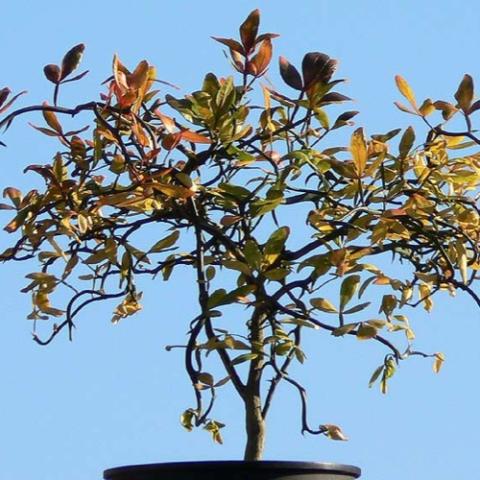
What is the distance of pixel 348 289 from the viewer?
4.63 ft

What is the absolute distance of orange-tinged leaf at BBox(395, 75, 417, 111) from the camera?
144 centimetres

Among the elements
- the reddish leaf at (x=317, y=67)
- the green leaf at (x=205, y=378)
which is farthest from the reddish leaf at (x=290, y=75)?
the green leaf at (x=205, y=378)

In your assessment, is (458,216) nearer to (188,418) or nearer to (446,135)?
(446,135)

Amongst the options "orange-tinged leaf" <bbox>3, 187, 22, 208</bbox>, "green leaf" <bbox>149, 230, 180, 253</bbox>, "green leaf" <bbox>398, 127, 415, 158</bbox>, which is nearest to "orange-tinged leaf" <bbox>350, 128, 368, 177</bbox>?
"green leaf" <bbox>398, 127, 415, 158</bbox>

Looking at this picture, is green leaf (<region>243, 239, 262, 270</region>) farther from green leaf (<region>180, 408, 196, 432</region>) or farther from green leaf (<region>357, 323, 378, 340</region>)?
green leaf (<region>180, 408, 196, 432</region>)

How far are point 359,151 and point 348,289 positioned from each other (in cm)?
18

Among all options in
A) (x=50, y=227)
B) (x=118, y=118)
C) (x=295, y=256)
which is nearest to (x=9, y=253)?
(x=50, y=227)

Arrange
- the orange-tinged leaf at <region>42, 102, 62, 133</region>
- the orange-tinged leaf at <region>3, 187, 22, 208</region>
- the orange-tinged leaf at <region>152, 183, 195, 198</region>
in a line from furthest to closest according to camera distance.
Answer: the orange-tinged leaf at <region>3, 187, 22, 208</region> → the orange-tinged leaf at <region>42, 102, 62, 133</region> → the orange-tinged leaf at <region>152, 183, 195, 198</region>

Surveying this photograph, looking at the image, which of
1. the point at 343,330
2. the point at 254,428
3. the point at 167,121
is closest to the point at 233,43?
the point at 167,121

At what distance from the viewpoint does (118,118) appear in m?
1.40

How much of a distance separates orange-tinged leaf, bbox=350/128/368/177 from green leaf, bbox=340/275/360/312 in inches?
5.4

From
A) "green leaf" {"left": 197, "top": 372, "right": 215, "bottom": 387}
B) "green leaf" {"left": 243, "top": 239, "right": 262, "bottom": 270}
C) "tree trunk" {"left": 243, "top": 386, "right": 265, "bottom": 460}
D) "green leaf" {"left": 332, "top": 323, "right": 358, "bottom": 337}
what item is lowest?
"tree trunk" {"left": 243, "top": 386, "right": 265, "bottom": 460}

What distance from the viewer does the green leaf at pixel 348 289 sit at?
1410 mm

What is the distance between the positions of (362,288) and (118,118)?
0.40 m
